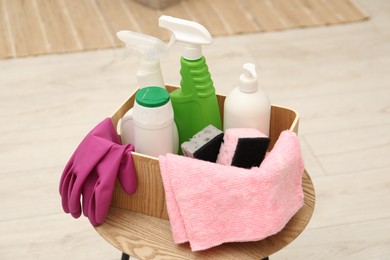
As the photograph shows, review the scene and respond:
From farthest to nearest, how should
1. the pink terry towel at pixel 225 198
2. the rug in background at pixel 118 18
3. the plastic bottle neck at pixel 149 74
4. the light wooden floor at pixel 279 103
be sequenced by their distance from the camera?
1. the rug in background at pixel 118 18
2. the light wooden floor at pixel 279 103
3. the plastic bottle neck at pixel 149 74
4. the pink terry towel at pixel 225 198

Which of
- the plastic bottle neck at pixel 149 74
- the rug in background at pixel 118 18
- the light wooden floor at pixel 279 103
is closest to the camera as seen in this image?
the plastic bottle neck at pixel 149 74

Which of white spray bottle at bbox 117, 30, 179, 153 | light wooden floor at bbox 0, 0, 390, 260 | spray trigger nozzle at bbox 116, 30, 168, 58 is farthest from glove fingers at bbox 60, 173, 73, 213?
light wooden floor at bbox 0, 0, 390, 260

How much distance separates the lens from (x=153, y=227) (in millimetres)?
999

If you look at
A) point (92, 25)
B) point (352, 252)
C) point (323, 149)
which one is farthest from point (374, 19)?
point (352, 252)

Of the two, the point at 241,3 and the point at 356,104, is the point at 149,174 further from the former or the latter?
the point at 241,3

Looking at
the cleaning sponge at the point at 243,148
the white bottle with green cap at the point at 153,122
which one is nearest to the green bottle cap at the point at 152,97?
the white bottle with green cap at the point at 153,122

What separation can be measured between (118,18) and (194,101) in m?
1.52

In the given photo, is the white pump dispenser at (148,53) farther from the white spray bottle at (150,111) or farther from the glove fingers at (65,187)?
the glove fingers at (65,187)

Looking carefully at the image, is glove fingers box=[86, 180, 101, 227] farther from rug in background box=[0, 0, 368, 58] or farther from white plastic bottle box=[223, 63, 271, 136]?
rug in background box=[0, 0, 368, 58]

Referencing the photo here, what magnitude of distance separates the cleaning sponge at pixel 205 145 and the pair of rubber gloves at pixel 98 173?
0.08 m

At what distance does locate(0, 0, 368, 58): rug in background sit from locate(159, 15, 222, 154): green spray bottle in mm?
1317

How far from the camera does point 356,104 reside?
6.64ft

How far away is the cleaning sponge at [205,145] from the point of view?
96 centimetres

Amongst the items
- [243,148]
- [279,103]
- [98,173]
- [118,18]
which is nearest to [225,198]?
[243,148]
